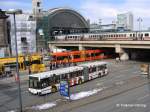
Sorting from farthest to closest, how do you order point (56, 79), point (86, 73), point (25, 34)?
point (25, 34) < point (86, 73) < point (56, 79)

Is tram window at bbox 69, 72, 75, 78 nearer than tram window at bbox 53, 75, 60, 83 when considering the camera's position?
No

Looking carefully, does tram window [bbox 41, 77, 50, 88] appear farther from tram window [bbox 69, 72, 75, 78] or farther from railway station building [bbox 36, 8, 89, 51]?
railway station building [bbox 36, 8, 89, 51]

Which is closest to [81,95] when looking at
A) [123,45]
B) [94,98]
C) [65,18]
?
[94,98]

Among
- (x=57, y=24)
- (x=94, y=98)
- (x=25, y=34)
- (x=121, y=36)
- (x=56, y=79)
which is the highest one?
(x=57, y=24)

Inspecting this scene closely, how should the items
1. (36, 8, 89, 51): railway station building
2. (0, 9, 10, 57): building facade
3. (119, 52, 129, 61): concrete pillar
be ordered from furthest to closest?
(36, 8, 89, 51): railway station building < (0, 9, 10, 57): building facade < (119, 52, 129, 61): concrete pillar

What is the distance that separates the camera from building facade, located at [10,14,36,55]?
10225 centimetres

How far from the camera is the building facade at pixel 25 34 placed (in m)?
102

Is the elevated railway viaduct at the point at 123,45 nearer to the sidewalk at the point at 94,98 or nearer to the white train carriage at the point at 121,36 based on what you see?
the white train carriage at the point at 121,36

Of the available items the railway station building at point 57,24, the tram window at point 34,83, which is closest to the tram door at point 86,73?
the tram window at point 34,83

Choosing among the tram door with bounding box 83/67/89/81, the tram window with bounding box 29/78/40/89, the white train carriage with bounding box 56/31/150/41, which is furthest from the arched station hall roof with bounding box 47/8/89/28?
the tram window with bounding box 29/78/40/89

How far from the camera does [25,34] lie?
345 ft

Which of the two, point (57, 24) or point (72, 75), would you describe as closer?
point (72, 75)

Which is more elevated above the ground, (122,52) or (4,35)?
Result: (4,35)

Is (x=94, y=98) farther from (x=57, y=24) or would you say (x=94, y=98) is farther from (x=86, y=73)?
(x=57, y=24)
